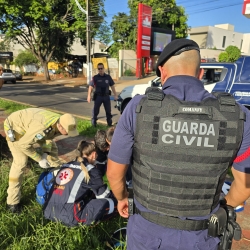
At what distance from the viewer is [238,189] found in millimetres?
1475

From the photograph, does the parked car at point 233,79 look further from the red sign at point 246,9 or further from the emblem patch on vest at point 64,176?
the red sign at point 246,9

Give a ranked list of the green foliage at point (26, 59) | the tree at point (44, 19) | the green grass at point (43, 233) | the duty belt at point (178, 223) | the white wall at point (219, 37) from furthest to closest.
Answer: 1. the white wall at point (219, 37)
2. the green foliage at point (26, 59)
3. the tree at point (44, 19)
4. the green grass at point (43, 233)
5. the duty belt at point (178, 223)

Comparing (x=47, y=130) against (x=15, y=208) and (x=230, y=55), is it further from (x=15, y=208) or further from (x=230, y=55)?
(x=230, y=55)

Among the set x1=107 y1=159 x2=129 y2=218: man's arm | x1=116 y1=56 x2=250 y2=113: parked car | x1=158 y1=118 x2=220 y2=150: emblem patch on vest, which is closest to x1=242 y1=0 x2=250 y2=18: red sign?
x1=116 y1=56 x2=250 y2=113: parked car

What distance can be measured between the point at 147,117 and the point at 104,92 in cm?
509

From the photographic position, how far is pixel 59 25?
21594 millimetres

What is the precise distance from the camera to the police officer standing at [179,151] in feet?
4.01

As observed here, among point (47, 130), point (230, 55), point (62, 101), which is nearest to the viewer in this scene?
point (47, 130)

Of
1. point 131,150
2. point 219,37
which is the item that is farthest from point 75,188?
point 219,37

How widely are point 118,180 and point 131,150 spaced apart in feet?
0.80

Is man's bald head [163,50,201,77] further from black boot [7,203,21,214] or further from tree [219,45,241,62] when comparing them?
tree [219,45,241,62]

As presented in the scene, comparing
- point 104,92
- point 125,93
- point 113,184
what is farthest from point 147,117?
point 125,93

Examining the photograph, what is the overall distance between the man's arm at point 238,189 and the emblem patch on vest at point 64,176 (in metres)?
1.42

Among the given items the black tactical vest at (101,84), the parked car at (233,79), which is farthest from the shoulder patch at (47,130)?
the parked car at (233,79)
